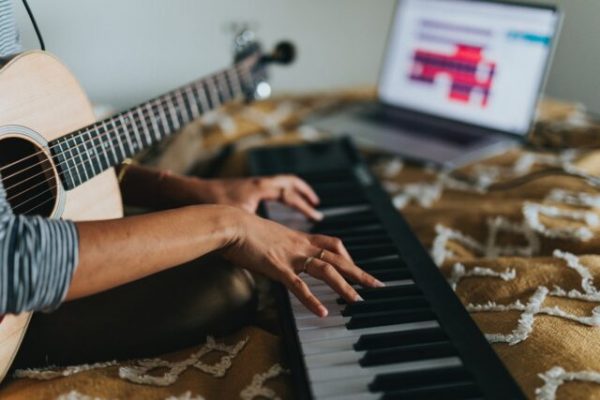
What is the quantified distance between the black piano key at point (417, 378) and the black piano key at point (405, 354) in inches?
1.1

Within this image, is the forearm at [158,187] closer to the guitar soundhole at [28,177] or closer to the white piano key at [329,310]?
the guitar soundhole at [28,177]

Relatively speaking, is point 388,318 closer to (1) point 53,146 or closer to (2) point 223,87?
(1) point 53,146

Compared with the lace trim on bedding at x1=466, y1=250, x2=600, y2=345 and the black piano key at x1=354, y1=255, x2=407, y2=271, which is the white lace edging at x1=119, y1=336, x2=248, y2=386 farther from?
the lace trim on bedding at x1=466, y1=250, x2=600, y2=345

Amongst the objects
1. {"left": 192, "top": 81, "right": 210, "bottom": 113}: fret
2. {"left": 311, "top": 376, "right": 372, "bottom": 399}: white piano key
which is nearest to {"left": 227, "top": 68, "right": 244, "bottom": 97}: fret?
{"left": 192, "top": 81, "right": 210, "bottom": 113}: fret

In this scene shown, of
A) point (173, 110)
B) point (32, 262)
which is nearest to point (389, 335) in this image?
point (32, 262)

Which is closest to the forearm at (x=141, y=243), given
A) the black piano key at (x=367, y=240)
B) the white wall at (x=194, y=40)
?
the black piano key at (x=367, y=240)

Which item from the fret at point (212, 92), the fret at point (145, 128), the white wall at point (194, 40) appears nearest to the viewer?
the fret at point (145, 128)

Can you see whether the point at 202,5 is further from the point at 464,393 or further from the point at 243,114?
the point at 464,393

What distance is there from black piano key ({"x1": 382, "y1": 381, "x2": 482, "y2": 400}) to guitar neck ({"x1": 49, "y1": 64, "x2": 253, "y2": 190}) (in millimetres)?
583

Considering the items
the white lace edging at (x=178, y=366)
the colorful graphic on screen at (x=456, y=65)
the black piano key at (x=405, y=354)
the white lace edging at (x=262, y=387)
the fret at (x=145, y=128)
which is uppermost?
the colorful graphic on screen at (x=456, y=65)

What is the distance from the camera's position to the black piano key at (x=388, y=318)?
2.72 ft

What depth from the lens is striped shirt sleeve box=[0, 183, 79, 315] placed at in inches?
27.1

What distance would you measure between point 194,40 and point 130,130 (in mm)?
926

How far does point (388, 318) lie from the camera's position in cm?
83
